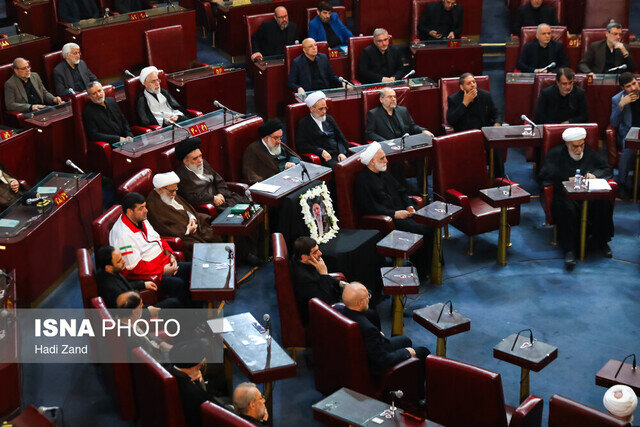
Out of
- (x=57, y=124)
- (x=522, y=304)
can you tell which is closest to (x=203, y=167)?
(x=57, y=124)

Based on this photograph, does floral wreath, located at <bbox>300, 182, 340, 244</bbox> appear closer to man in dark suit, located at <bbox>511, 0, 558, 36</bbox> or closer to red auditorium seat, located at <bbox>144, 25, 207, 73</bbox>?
red auditorium seat, located at <bbox>144, 25, 207, 73</bbox>

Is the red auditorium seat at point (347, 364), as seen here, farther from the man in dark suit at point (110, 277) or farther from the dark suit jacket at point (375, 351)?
the man in dark suit at point (110, 277)

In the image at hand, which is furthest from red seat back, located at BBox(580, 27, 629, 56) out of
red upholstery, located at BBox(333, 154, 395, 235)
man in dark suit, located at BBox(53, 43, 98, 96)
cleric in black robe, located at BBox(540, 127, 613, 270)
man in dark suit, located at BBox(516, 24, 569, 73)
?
man in dark suit, located at BBox(53, 43, 98, 96)

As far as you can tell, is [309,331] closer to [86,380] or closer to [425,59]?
[86,380]

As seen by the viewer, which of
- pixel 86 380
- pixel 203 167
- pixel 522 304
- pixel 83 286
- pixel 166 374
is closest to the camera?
pixel 166 374

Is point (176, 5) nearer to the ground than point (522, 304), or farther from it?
farther from it

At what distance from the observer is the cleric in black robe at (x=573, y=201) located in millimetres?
7008

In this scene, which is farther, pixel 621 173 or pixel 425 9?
pixel 425 9

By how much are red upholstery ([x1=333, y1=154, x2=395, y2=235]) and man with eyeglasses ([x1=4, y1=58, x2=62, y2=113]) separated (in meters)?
2.83

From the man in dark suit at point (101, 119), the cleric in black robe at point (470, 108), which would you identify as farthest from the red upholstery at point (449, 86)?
the man in dark suit at point (101, 119)

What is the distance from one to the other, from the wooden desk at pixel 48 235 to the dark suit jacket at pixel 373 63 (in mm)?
3162

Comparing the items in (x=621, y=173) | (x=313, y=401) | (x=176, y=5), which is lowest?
(x=313, y=401)

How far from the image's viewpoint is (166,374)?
177 inches

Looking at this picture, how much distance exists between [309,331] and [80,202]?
77.8 inches
